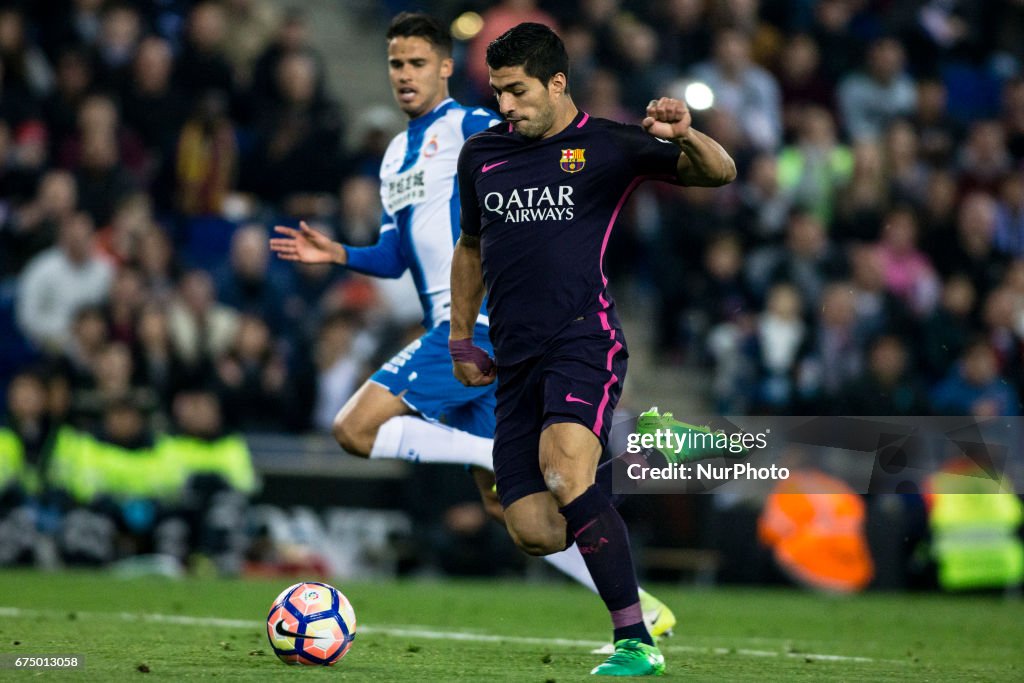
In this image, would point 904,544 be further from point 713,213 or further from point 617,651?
point 617,651

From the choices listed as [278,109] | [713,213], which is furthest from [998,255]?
[278,109]

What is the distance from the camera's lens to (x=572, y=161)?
6.75m

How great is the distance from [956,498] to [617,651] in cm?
794

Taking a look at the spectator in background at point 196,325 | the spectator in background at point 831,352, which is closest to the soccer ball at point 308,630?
the spectator in background at point 196,325

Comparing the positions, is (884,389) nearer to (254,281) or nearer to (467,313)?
(254,281)

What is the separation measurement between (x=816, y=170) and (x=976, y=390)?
3.93m

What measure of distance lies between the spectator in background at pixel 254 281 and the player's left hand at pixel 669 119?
8847mm

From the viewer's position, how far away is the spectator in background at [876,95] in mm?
18781

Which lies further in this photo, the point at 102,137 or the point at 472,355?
the point at 102,137

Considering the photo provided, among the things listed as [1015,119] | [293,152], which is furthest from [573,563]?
[1015,119]

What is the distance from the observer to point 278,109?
1641cm

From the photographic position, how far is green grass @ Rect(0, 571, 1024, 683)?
6.88 m

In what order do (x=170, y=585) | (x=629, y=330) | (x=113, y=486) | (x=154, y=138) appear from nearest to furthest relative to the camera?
(x=170, y=585) < (x=113, y=486) < (x=154, y=138) < (x=629, y=330)

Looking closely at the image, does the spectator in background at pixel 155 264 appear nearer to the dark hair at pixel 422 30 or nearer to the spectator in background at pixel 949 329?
the dark hair at pixel 422 30
